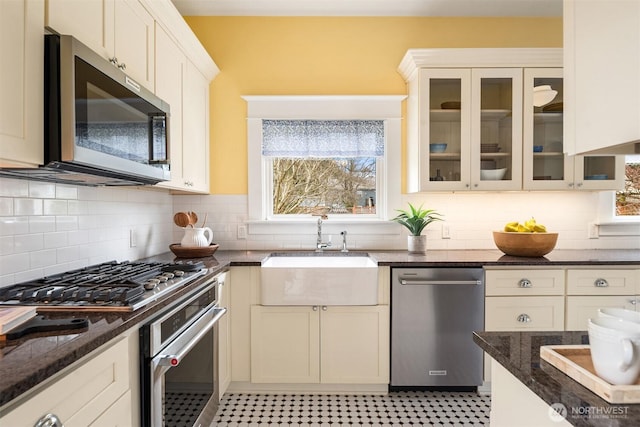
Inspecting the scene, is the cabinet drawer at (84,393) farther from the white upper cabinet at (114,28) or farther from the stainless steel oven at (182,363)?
the white upper cabinet at (114,28)

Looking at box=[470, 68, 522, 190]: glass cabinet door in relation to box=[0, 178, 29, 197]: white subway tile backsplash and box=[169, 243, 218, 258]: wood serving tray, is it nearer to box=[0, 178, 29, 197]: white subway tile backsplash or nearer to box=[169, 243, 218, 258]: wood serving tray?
box=[169, 243, 218, 258]: wood serving tray

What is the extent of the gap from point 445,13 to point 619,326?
291 centimetres

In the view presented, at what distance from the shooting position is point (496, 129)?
2.69 metres

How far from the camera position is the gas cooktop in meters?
1.19

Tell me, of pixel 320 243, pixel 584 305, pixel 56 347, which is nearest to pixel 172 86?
pixel 320 243

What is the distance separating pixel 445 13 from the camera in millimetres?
2918

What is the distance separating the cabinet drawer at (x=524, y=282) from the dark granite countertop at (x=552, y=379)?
56.0 inches

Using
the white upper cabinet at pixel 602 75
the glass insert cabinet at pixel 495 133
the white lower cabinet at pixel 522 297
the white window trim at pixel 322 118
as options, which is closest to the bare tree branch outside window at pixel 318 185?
A: the white window trim at pixel 322 118

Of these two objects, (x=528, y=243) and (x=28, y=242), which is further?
(x=528, y=243)

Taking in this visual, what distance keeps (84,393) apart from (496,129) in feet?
9.12

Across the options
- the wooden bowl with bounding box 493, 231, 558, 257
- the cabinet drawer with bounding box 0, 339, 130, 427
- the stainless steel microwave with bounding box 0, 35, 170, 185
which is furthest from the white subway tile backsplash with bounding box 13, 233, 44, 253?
the wooden bowl with bounding box 493, 231, 558, 257

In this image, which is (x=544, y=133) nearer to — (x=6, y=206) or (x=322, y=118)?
(x=322, y=118)

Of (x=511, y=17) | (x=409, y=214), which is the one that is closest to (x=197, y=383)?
(x=409, y=214)

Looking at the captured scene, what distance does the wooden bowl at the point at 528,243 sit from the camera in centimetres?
246
